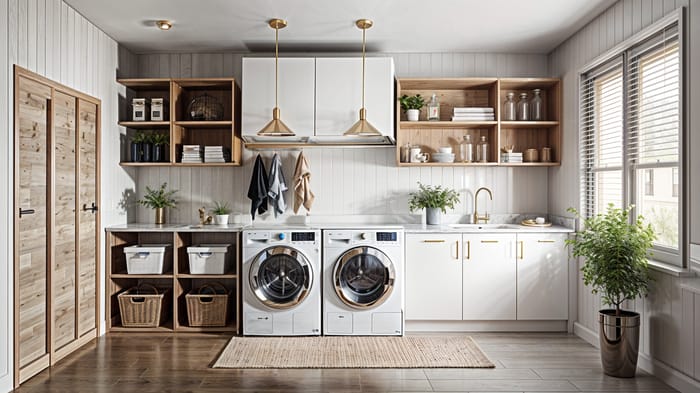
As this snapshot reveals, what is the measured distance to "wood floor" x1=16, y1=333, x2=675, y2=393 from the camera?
3.22 meters

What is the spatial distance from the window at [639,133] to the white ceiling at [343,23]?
1.75ft

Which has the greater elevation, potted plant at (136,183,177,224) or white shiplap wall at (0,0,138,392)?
white shiplap wall at (0,0,138,392)

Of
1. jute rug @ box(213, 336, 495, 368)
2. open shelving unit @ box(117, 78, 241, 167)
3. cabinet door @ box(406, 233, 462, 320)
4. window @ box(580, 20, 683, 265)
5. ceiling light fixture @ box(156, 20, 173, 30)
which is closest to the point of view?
window @ box(580, 20, 683, 265)

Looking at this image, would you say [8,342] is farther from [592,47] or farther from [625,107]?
[592,47]

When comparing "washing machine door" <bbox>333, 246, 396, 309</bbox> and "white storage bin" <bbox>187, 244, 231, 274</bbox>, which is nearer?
"washing machine door" <bbox>333, 246, 396, 309</bbox>

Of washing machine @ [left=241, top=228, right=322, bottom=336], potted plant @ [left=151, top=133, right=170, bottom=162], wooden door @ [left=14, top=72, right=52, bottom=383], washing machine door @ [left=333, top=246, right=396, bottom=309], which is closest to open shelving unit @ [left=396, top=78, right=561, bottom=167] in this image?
washing machine door @ [left=333, top=246, right=396, bottom=309]

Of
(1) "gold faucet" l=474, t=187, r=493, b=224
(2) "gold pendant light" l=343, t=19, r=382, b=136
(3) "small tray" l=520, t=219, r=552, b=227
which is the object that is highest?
(2) "gold pendant light" l=343, t=19, r=382, b=136

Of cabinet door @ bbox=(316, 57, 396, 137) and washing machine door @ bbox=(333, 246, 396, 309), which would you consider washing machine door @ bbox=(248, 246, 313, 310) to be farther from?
cabinet door @ bbox=(316, 57, 396, 137)

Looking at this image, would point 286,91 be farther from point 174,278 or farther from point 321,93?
point 174,278

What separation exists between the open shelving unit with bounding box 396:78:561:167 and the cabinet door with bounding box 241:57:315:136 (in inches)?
32.5

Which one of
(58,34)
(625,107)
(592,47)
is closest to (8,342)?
(58,34)

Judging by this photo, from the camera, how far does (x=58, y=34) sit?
371 centimetres

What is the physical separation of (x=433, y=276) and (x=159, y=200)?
2597 millimetres

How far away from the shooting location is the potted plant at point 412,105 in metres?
4.80
